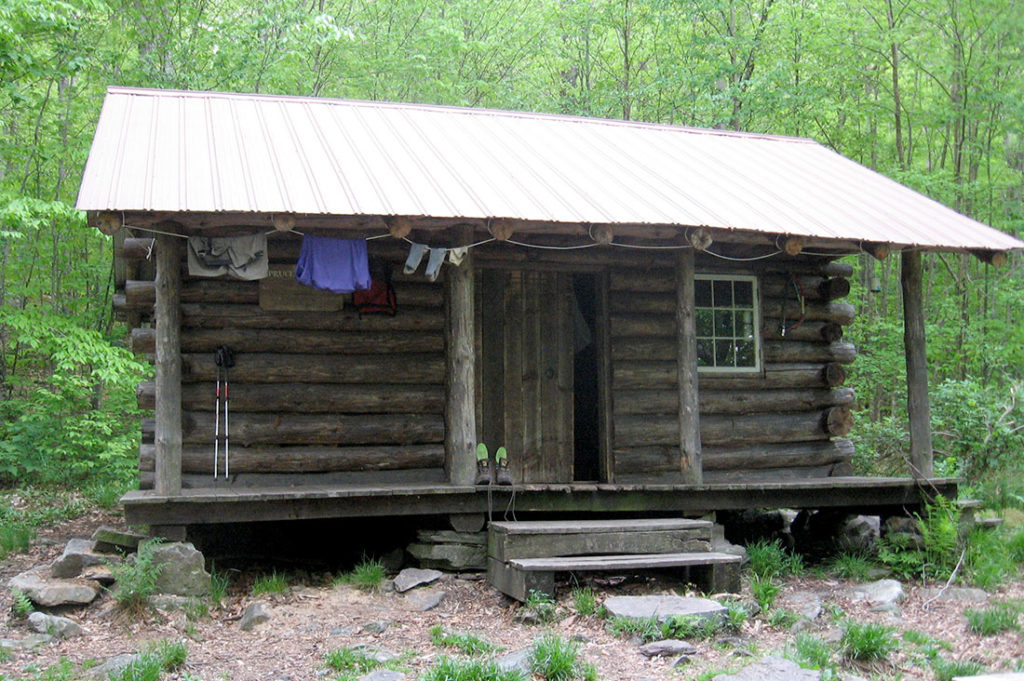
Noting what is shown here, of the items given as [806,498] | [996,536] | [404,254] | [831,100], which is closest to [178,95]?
[404,254]

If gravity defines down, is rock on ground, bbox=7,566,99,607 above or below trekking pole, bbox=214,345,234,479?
below

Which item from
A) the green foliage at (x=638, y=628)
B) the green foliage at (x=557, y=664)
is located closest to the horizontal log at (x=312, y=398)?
the green foliage at (x=638, y=628)

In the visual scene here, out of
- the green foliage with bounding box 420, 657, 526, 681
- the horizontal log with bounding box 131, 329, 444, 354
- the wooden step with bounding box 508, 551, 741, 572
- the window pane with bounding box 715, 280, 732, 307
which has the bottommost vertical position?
the green foliage with bounding box 420, 657, 526, 681

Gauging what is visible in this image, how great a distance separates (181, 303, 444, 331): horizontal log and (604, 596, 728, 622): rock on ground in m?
3.65

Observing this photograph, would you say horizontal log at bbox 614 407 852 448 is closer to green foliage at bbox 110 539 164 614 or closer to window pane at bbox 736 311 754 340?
window pane at bbox 736 311 754 340

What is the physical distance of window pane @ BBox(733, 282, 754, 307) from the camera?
11.4 meters

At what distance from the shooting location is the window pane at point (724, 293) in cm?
1130

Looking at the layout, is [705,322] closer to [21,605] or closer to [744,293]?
[744,293]

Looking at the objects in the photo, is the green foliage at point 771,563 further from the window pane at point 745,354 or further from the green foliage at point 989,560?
the window pane at point 745,354

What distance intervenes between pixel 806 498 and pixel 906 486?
1.12 metres

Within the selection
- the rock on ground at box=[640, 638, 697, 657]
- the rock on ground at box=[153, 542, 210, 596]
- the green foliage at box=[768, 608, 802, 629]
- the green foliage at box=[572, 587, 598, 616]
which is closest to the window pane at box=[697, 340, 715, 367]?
the green foliage at box=[768, 608, 802, 629]

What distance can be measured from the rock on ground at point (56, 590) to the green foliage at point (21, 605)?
96 millimetres

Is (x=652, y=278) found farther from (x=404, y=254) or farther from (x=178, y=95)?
(x=178, y=95)

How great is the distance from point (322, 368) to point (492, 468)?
2.12 metres
